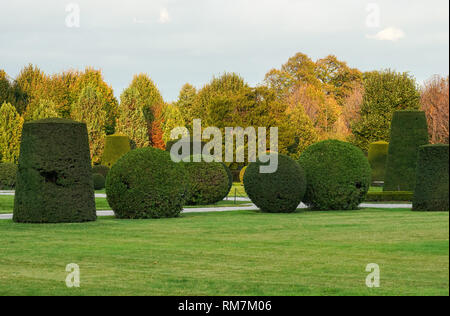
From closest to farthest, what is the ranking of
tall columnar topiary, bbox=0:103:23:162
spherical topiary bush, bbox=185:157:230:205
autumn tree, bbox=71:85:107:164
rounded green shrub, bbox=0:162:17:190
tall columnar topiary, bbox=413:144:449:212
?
tall columnar topiary, bbox=413:144:449:212
spherical topiary bush, bbox=185:157:230:205
rounded green shrub, bbox=0:162:17:190
tall columnar topiary, bbox=0:103:23:162
autumn tree, bbox=71:85:107:164

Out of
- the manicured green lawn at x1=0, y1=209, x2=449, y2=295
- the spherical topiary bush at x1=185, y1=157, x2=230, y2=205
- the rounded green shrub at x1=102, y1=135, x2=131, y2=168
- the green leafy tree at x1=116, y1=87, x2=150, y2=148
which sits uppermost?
the green leafy tree at x1=116, y1=87, x2=150, y2=148

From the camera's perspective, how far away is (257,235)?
15.6 m

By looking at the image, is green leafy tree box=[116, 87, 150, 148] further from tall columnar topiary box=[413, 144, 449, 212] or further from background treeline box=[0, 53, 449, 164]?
tall columnar topiary box=[413, 144, 449, 212]

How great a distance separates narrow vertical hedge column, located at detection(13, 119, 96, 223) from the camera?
60.9 feet

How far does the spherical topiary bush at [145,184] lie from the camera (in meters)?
20.1

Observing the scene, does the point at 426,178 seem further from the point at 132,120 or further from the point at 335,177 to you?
the point at 132,120

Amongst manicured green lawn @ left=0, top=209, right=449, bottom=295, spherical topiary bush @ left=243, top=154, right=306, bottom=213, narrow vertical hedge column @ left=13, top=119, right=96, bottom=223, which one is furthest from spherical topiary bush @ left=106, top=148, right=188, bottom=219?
spherical topiary bush @ left=243, top=154, right=306, bottom=213

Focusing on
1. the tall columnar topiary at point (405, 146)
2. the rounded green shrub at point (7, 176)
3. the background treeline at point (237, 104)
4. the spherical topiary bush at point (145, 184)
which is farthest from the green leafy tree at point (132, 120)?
the spherical topiary bush at point (145, 184)

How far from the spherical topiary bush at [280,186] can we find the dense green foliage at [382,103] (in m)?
28.6

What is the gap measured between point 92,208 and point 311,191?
27.6 ft

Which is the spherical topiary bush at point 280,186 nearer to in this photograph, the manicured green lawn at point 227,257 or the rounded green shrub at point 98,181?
the manicured green lawn at point 227,257

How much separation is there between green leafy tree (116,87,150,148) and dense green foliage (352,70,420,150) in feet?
82.4
